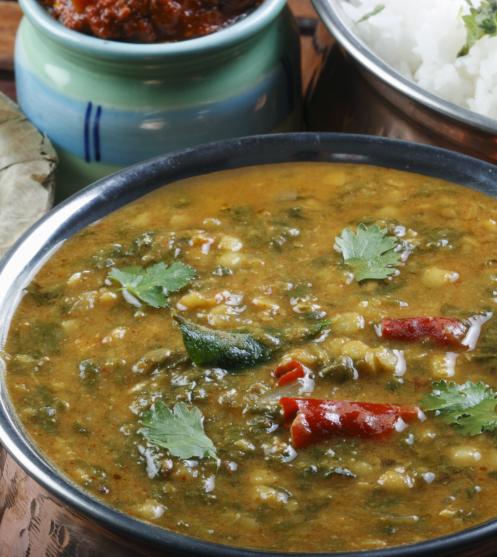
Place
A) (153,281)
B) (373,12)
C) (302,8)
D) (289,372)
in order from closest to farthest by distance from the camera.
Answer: (289,372) < (153,281) < (373,12) < (302,8)

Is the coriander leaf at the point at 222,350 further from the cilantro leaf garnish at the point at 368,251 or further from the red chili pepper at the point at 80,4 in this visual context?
the red chili pepper at the point at 80,4

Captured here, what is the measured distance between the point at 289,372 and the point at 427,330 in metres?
0.27

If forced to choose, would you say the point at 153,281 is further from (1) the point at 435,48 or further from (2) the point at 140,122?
(1) the point at 435,48

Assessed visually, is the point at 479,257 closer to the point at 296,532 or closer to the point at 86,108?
the point at 296,532

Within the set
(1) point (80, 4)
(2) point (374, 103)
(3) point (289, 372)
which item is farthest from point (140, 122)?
(3) point (289, 372)

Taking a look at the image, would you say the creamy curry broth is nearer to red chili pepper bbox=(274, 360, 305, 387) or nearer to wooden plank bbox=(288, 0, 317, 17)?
red chili pepper bbox=(274, 360, 305, 387)

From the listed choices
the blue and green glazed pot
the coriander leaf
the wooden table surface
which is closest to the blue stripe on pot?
the blue and green glazed pot

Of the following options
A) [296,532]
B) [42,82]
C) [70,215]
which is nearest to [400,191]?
[70,215]

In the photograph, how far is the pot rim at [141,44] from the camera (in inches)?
111

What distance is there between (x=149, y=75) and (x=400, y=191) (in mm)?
846

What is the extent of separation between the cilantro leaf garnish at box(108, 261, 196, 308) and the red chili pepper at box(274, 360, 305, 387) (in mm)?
294

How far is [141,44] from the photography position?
9.39ft

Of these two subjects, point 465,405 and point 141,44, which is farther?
point 141,44

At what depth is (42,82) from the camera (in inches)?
120
